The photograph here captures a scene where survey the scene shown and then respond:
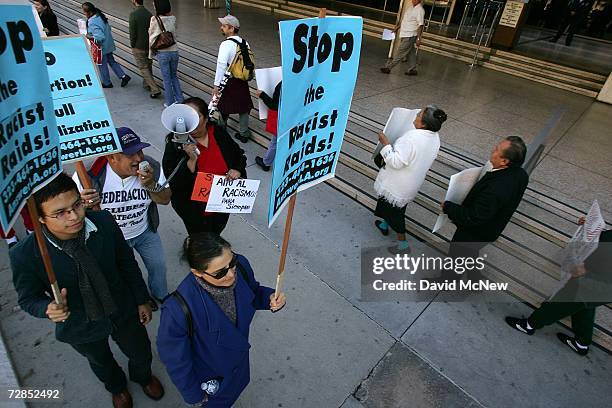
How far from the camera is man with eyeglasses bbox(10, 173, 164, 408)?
179 centimetres

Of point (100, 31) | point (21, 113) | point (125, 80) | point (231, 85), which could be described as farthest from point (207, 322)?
point (125, 80)

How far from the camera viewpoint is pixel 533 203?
4973 millimetres

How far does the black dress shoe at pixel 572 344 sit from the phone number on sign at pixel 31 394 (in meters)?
4.34

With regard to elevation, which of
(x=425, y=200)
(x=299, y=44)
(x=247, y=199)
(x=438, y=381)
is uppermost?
(x=299, y=44)

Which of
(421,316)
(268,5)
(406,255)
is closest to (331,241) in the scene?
(406,255)

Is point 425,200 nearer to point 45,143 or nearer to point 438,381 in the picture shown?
point 438,381

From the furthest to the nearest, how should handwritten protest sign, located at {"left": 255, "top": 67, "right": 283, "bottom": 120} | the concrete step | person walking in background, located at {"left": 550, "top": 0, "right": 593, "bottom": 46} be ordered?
person walking in background, located at {"left": 550, "top": 0, "right": 593, "bottom": 46} → the concrete step → handwritten protest sign, located at {"left": 255, "top": 67, "right": 283, "bottom": 120}

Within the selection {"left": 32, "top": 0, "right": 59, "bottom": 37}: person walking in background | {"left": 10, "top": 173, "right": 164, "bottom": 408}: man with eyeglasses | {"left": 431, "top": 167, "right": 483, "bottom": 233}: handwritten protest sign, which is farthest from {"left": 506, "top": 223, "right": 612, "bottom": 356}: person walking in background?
{"left": 32, "top": 0, "right": 59, "bottom": 37}: person walking in background

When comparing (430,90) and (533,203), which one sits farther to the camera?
(430,90)

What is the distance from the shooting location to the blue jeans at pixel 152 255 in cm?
300

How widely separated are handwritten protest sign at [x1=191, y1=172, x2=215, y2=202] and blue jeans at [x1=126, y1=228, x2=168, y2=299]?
1.59 feet

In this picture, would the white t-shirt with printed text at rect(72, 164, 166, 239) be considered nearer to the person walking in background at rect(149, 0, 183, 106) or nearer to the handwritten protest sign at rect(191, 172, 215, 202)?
the handwritten protest sign at rect(191, 172, 215, 202)

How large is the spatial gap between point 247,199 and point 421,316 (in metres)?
2.10

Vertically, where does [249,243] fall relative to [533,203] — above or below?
below
